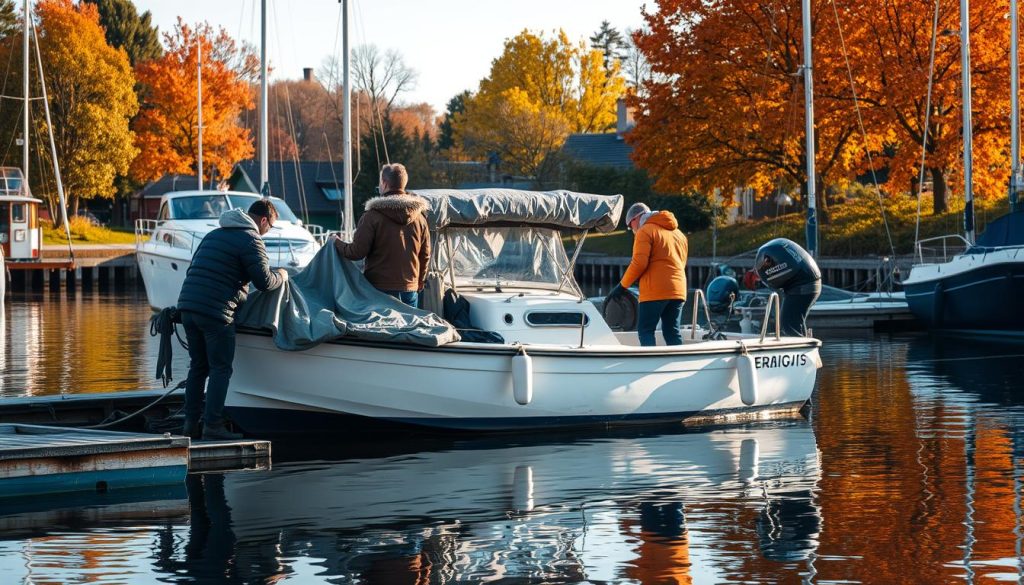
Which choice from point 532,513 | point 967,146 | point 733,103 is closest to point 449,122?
point 733,103

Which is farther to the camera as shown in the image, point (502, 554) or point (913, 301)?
point (913, 301)

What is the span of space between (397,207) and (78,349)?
42.8 ft

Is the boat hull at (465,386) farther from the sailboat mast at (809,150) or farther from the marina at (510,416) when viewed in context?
the sailboat mast at (809,150)

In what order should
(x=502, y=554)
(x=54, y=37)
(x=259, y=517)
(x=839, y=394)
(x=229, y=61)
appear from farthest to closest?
1. (x=229, y=61)
2. (x=54, y=37)
3. (x=839, y=394)
4. (x=259, y=517)
5. (x=502, y=554)

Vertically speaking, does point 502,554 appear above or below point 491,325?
below

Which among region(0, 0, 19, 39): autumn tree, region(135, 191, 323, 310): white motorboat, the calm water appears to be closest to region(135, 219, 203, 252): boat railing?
region(135, 191, 323, 310): white motorboat

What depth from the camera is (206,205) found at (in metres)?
30.6

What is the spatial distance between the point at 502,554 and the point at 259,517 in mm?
1982

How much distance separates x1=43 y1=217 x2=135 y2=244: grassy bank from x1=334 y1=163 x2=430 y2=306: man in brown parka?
48650 millimetres

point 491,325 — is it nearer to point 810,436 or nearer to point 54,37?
point 810,436

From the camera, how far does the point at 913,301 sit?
92.2 feet

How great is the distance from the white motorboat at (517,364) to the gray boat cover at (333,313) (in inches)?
7.0

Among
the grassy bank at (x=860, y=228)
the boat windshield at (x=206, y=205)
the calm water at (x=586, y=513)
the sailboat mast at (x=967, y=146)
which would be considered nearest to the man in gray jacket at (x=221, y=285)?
the calm water at (x=586, y=513)

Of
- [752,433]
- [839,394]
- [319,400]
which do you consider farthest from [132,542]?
[839,394]
